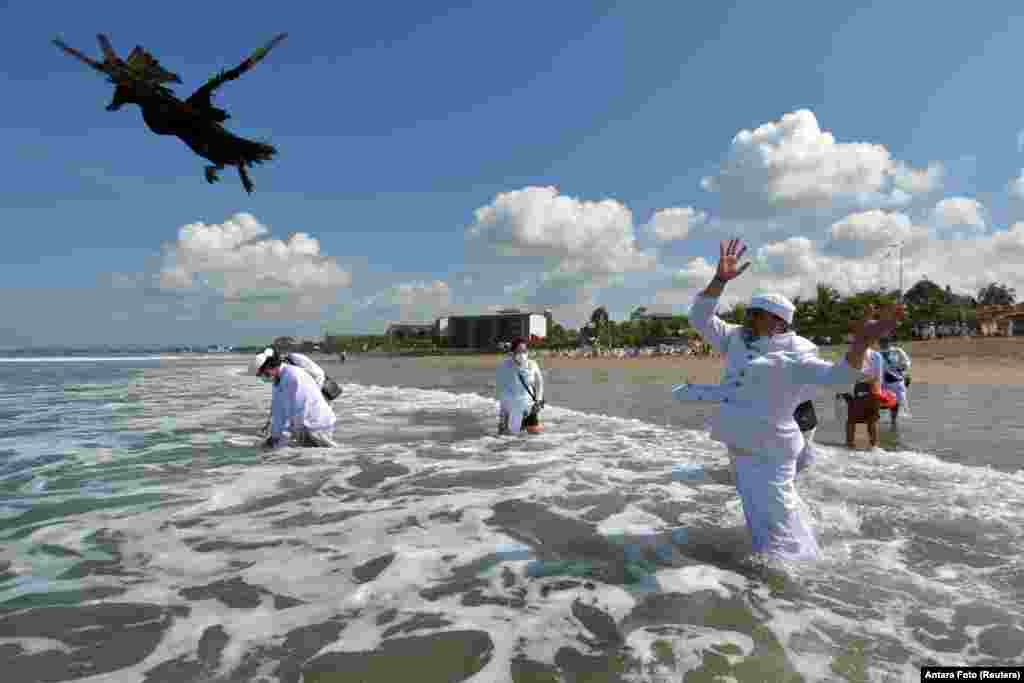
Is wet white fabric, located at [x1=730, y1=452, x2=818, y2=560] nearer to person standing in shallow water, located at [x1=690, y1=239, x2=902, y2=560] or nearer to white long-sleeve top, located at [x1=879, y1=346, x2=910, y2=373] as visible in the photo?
person standing in shallow water, located at [x1=690, y1=239, x2=902, y2=560]

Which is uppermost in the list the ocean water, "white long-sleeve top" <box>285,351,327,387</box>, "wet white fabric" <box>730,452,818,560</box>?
"white long-sleeve top" <box>285,351,327,387</box>

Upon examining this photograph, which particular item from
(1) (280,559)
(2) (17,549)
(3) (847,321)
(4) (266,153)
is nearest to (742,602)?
(1) (280,559)

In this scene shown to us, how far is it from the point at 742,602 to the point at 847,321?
75.9 m

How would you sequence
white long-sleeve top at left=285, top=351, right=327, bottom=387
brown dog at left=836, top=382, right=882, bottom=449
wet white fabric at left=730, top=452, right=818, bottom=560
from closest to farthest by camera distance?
wet white fabric at left=730, top=452, right=818, bottom=560, white long-sleeve top at left=285, top=351, right=327, bottom=387, brown dog at left=836, top=382, right=882, bottom=449

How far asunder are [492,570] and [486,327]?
14021cm

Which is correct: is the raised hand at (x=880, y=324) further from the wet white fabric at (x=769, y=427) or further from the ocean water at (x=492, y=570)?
the ocean water at (x=492, y=570)

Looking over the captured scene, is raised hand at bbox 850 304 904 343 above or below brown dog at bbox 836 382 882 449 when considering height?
above

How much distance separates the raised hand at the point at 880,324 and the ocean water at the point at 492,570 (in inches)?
65.0

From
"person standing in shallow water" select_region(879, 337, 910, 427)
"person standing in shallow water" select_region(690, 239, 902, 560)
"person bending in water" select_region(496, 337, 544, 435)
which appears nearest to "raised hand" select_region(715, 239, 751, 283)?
"person standing in shallow water" select_region(690, 239, 902, 560)

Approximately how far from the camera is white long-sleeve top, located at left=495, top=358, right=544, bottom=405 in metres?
9.36

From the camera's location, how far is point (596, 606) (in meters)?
3.54

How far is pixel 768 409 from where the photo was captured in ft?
11.8

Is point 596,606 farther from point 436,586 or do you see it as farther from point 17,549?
point 17,549

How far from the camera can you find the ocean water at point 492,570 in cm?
297
